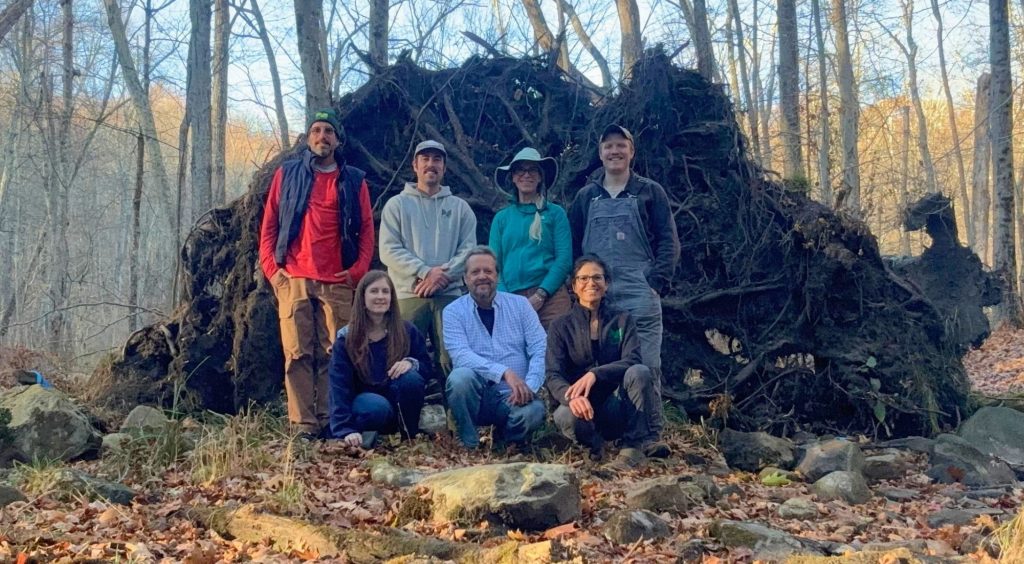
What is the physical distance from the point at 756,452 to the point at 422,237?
2.94 m

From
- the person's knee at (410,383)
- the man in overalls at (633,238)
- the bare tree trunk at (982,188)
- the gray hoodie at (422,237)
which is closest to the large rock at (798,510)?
the man in overalls at (633,238)

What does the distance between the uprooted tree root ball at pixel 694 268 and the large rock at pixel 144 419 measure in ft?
2.20

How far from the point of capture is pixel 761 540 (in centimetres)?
402

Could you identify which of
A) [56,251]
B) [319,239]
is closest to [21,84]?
[56,251]

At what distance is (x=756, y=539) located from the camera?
4.04 meters

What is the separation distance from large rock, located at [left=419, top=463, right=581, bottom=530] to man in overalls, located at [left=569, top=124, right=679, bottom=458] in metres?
2.02

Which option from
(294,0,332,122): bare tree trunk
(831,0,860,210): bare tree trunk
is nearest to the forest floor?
(294,0,332,122): bare tree trunk

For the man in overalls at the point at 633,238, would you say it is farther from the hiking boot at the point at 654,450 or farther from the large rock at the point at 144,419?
the large rock at the point at 144,419

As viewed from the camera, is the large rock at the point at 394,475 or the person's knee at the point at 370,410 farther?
the person's knee at the point at 370,410

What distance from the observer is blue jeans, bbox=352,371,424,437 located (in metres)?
5.91

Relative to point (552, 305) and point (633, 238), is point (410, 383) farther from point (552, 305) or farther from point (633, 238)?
point (633, 238)

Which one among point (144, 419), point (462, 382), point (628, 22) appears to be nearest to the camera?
point (462, 382)

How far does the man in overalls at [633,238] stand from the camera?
6.32 m

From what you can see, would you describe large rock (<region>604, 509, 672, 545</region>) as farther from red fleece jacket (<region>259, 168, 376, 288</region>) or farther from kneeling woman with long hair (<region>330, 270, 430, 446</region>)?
red fleece jacket (<region>259, 168, 376, 288</region>)
